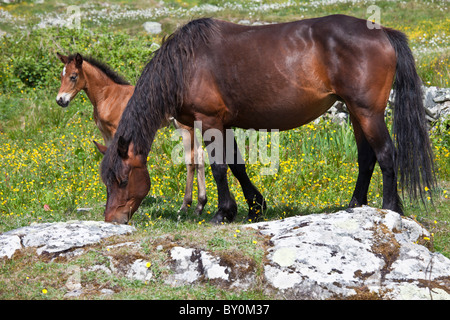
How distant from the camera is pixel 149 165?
920cm

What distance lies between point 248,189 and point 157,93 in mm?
1523

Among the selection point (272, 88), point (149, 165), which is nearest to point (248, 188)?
point (272, 88)

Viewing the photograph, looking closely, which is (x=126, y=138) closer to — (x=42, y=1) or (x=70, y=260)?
(x=70, y=260)

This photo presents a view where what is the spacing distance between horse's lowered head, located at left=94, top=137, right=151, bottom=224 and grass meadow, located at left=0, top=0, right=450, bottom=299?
0.31 m

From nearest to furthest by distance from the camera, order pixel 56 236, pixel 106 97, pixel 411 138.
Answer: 1. pixel 56 236
2. pixel 411 138
3. pixel 106 97

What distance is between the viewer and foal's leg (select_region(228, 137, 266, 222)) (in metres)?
6.23

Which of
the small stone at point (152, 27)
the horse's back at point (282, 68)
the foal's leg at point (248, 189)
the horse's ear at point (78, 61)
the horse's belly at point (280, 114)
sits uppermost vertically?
the small stone at point (152, 27)

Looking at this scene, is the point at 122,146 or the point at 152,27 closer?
the point at 122,146

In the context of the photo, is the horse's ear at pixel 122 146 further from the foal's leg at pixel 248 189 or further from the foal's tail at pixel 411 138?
the foal's tail at pixel 411 138

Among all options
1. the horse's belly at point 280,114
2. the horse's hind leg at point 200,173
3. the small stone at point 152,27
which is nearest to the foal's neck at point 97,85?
the horse's hind leg at point 200,173

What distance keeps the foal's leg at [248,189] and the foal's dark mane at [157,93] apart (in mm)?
884

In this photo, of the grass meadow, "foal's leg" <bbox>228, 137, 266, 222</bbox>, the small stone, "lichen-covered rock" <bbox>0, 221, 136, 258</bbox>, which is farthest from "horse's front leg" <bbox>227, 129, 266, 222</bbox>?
the small stone

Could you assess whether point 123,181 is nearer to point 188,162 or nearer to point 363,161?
point 188,162

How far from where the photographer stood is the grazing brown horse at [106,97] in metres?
7.84
